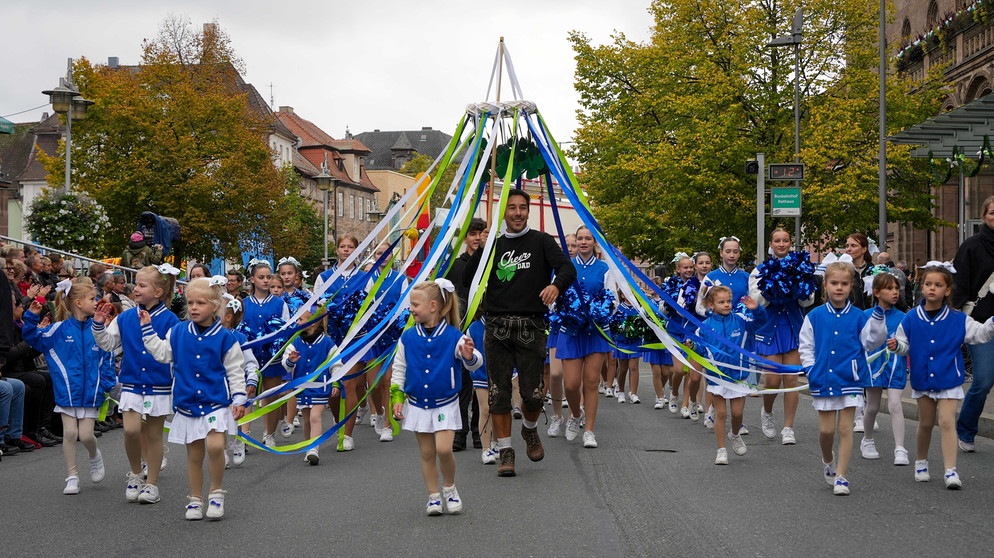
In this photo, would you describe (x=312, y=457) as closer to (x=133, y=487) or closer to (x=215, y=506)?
(x=133, y=487)

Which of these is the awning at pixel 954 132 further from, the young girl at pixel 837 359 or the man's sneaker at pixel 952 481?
the man's sneaker at pixel 952 481

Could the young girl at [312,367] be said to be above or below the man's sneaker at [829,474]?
above

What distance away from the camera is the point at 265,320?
1071 centimetres

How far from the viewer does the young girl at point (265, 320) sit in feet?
34.7

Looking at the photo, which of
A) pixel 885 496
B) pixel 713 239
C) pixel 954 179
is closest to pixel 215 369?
pixel 885 496

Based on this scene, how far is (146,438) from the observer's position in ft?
25.9

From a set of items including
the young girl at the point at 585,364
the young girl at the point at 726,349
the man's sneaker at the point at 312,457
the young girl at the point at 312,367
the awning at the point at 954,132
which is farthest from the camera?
the awning at the point at 954,132

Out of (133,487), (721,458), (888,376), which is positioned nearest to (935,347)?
(888,376)

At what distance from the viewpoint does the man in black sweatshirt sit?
867 centimetres

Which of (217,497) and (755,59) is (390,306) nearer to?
(217,497)

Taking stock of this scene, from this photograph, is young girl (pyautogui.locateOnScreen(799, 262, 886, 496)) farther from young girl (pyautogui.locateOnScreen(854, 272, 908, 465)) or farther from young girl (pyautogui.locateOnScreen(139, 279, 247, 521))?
young girl (pyautogui.locateOnScreen(139, 279, 247, 521))

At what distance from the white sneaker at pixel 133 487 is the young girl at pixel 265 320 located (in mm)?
2623

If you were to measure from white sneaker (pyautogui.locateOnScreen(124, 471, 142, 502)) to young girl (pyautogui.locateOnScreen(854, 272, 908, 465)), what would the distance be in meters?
5.26

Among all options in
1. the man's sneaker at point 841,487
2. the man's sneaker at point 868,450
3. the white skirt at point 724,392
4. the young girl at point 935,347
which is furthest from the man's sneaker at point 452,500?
the man's sneaker at point 868,450
